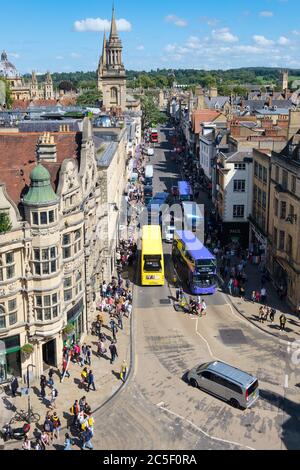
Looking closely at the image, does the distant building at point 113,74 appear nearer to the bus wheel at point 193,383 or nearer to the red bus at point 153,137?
the red bus at point 153,137

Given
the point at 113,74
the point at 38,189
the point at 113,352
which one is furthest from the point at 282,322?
the point at 113,74

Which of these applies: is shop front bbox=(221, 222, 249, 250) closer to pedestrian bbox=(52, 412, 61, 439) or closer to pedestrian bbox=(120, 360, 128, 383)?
pedestrian bbox=(120, 360, 128, 383)

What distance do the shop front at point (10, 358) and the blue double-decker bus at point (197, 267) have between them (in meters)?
18.8

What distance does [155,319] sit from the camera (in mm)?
45000

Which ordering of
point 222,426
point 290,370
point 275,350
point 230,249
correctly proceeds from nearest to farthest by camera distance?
1. point 222,426
2. point 290,370
3. point 275,350
4. point 230,249

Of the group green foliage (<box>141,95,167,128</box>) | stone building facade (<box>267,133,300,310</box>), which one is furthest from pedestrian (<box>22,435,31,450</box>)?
green foliage (<box>141,95,167,128</box>)

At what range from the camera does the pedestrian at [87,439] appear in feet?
91.9

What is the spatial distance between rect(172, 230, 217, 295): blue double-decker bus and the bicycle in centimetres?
2131

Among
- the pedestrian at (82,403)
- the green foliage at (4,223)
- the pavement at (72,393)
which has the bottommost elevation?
the pavement at (72,393)

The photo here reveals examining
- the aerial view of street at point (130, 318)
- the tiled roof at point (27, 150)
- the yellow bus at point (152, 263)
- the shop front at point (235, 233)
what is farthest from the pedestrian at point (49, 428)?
the shop front at point (235, 233)

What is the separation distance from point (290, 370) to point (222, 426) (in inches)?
341

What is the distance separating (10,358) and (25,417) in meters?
4.70

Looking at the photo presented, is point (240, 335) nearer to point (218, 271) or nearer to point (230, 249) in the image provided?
point (218, 271)
